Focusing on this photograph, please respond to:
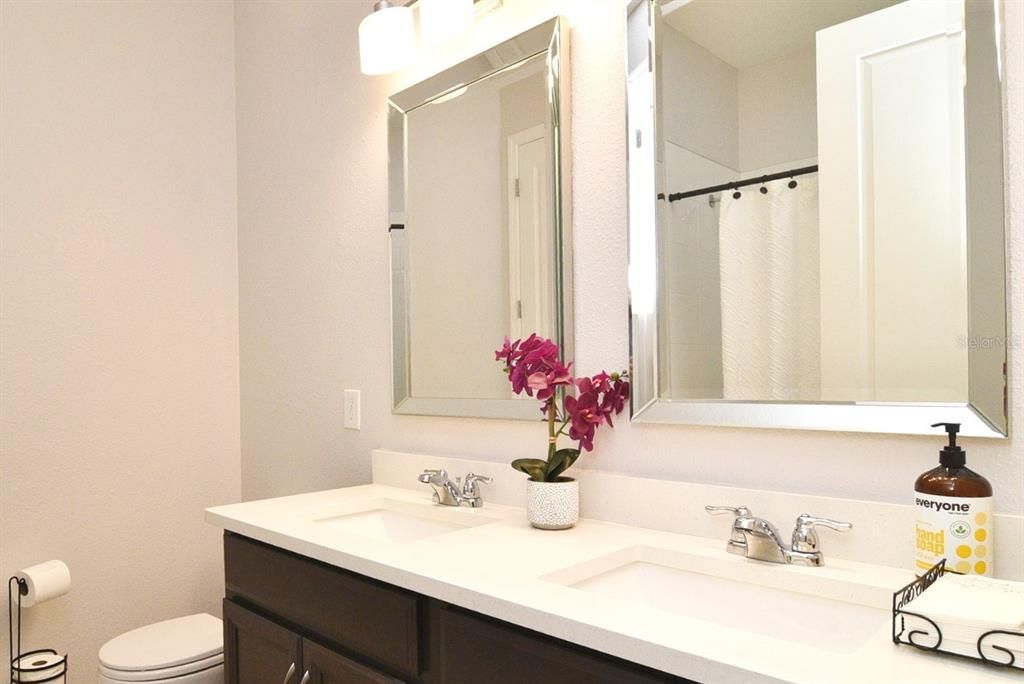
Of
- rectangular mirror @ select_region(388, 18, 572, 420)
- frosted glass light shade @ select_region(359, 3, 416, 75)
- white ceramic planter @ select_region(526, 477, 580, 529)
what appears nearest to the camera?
white ceramic planter @ select_region(526, 477, 580, 529)

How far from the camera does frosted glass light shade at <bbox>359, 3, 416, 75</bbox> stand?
1791mm

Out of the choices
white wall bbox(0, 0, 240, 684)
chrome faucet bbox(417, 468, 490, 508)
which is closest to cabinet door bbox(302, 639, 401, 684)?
chrome faucet bbox(417, 468, 490, 508)

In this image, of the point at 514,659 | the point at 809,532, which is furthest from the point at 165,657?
the point at 809,532

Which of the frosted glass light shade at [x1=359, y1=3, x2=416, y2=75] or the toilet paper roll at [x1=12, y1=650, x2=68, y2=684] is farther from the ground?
the frosted glass light shade at [x1=359, y1=3, x2=416, y2=75]

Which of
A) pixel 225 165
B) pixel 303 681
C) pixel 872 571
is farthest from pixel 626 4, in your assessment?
pixel 225 165

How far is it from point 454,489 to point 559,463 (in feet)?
1.09

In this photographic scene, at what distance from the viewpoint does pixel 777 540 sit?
1.11 meters

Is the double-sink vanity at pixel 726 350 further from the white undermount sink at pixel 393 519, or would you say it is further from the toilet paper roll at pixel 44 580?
the toilet paper roll at pixel 44 580

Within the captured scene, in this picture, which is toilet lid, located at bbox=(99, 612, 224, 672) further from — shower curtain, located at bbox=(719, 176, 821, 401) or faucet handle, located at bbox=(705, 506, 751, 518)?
shower curtain, located at bbox=(719, 176, 821, 401)

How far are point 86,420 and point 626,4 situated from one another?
190 centimetres

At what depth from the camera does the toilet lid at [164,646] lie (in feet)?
6.09

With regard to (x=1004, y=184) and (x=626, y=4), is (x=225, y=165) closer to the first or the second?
(x=626, y=4)

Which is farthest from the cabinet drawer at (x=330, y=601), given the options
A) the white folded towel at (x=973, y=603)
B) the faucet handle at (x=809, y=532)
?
the white folded towel at (x=973, y=603)

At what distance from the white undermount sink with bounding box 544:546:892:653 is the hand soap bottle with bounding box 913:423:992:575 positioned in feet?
0.31
